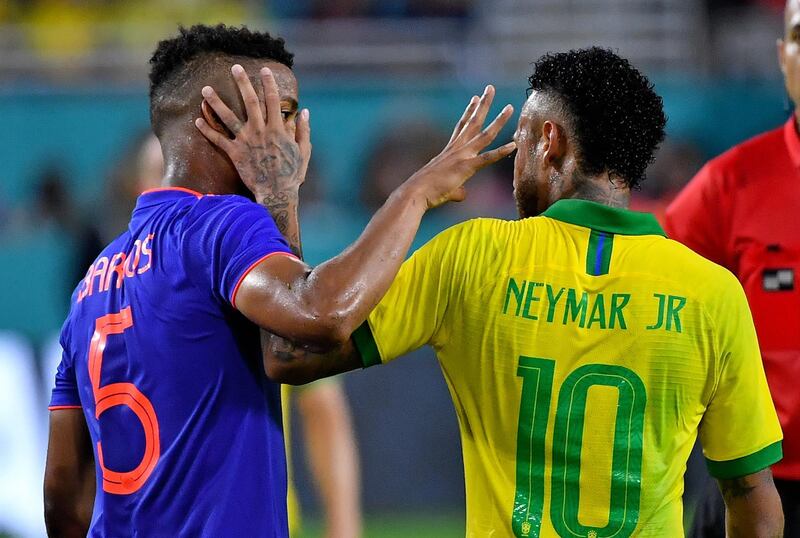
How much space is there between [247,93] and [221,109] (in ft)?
0.23

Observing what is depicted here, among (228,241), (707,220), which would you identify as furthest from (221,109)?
(707,220)

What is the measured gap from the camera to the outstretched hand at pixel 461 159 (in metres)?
2.66

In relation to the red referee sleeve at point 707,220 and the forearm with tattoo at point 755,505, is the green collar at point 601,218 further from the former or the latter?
the red referee sleeve at point 707,220

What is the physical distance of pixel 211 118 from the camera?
2.78 meters

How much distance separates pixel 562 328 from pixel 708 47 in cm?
880

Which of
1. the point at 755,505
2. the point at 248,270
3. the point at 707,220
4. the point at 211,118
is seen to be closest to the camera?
the point at 248,270

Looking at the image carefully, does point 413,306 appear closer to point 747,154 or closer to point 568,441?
point 568,441

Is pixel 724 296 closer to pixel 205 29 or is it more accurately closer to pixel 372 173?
pixel 205 29

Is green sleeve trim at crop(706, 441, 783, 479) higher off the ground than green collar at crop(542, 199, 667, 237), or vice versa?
green collar at crop(542, 199, 667, 237)

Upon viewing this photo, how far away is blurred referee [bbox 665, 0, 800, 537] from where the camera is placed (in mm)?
3617

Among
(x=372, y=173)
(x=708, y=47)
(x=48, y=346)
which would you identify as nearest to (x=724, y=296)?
(x=48, y=346)

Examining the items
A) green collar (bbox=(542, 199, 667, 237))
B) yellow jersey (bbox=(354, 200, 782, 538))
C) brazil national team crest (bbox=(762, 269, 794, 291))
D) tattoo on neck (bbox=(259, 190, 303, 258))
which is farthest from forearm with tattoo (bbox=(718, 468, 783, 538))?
tattoo on neck (bbox=(259, 190, 303, 258))

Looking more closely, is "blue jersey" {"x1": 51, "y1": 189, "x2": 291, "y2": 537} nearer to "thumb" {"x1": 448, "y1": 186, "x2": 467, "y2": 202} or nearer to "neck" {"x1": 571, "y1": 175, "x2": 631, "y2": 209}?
"thumb" {"x1": 448, "y1": 186, "x2": 467, "y2": 202}

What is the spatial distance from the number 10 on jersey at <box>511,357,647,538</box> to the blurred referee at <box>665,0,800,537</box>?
3.55ft
